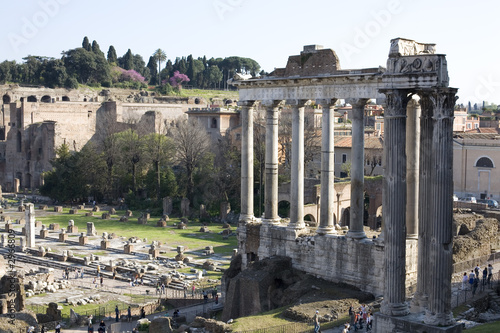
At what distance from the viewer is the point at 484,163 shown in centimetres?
3834

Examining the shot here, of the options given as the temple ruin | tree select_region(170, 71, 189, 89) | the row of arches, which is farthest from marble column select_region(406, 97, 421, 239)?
tree select_region(170, 71, 189, 89)

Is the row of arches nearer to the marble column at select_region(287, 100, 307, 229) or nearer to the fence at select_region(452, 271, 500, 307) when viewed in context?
the marble column at select_region(287, 100, 307, 229)

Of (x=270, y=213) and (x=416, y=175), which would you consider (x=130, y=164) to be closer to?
(x=270, y=213)

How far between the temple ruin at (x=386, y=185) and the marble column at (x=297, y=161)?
30mm

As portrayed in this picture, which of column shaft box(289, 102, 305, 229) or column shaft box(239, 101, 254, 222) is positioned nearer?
column shaft box(289, 102, 305, 229)

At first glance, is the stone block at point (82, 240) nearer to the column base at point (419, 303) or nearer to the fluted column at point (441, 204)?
the column base at point (419, 303)

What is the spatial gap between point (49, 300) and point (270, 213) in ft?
32.7

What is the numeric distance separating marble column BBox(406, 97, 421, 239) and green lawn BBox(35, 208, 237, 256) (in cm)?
1675

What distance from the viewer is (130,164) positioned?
51062 millimetres

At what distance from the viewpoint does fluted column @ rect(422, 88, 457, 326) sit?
12.2 metres

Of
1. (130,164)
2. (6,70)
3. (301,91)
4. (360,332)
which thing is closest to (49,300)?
(301,91)

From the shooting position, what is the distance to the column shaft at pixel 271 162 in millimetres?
21517

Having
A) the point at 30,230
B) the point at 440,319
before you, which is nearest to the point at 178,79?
the point at 30,230

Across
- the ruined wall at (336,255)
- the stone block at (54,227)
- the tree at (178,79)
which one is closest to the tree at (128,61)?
the tree at (178,79)
